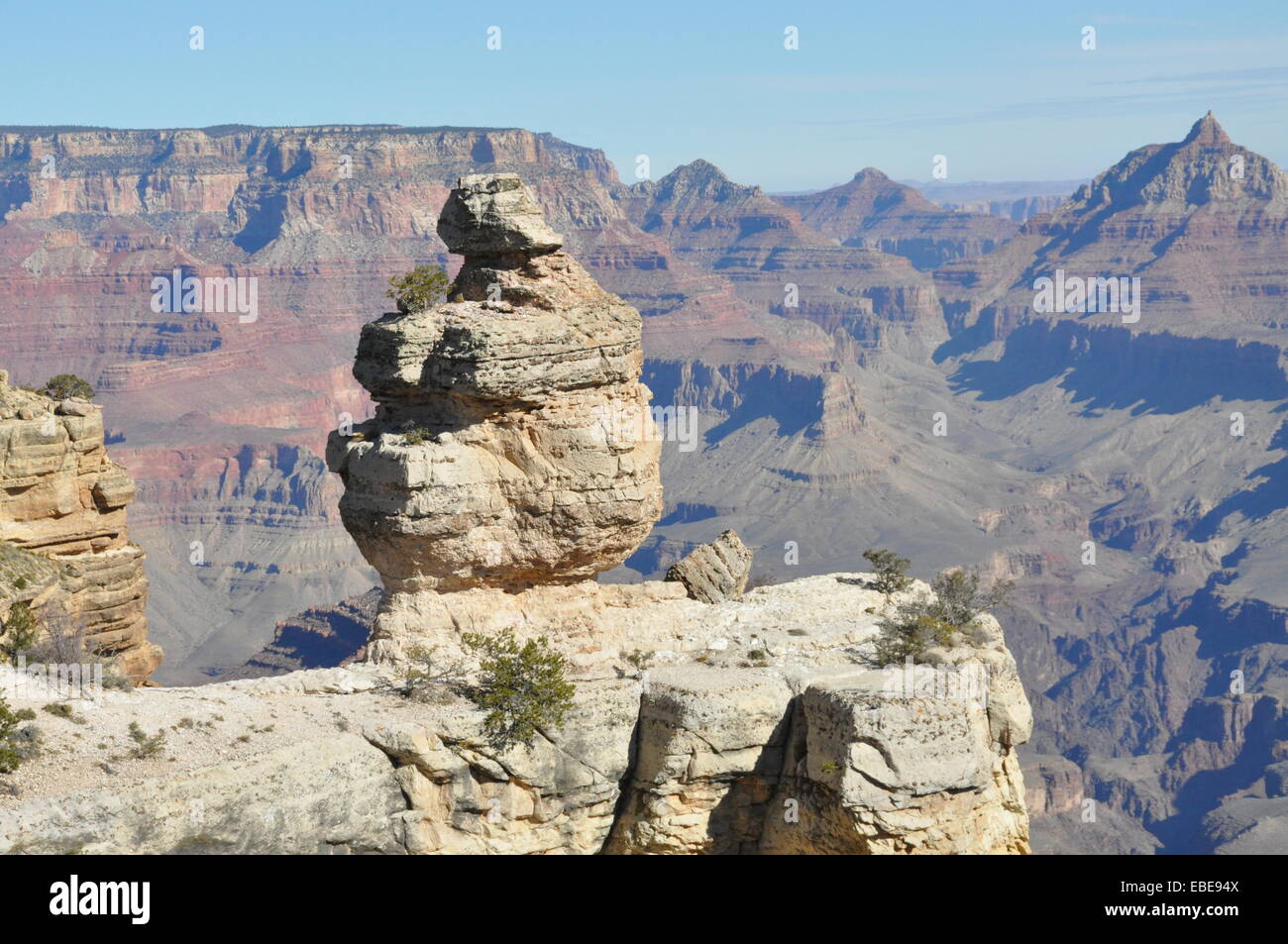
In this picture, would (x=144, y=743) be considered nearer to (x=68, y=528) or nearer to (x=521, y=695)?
(x=521, y=695)

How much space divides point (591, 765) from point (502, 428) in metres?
6.62

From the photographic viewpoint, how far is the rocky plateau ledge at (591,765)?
22.9 m

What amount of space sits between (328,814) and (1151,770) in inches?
6880

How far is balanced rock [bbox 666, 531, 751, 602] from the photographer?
107 feet

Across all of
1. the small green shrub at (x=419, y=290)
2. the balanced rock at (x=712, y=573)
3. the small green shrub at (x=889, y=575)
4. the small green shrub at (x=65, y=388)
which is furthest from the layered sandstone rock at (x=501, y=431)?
the small green shrub at (x=65, y=388)

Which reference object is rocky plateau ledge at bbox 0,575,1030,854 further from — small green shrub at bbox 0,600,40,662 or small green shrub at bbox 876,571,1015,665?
small green shrub at bbox 0,600,40,662

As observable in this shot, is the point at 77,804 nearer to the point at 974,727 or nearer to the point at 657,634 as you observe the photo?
the point at 657,634

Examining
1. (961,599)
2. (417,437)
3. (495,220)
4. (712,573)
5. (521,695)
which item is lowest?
(521,695)

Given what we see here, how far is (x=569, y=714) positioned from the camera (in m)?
26.3

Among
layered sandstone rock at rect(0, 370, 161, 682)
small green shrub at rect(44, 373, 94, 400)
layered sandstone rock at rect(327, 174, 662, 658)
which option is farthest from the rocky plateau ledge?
small green shrub at rect(44, 373, 94, 400)

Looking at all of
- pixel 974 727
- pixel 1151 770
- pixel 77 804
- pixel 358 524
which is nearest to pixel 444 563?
pixel 358 524

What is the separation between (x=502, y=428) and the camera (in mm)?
28000

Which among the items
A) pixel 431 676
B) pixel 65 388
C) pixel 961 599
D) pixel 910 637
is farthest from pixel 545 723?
pixel 65 388

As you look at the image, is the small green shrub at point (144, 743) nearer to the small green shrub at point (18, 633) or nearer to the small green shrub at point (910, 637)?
the small green shrub at point (18, 633)
